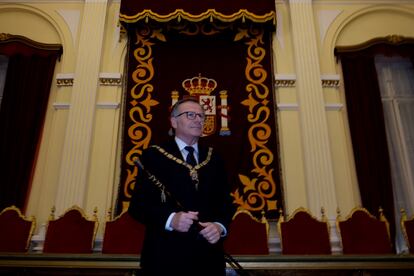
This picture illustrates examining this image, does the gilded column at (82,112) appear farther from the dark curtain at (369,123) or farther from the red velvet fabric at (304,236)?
the dark curtain at (369,123)

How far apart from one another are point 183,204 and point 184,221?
0.64 ft

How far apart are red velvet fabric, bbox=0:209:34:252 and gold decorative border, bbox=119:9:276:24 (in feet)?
8.66

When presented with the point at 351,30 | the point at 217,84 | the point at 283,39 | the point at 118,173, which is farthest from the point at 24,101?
the point at 351,30

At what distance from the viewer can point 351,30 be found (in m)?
5.53

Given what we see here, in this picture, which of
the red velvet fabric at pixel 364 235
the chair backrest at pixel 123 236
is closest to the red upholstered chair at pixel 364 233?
the red velvet fabric at pixel 364 235

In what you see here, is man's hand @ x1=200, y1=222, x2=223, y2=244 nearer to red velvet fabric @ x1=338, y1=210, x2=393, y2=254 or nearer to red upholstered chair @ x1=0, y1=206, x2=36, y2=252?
red velvet fabric @ x1=338, y1=210, x2=393, y2=254

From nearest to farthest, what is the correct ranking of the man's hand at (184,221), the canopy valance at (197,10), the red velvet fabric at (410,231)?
the man's hand at (184,221), the red velvet fabric at (410,231), the canopy valance at (197,10)

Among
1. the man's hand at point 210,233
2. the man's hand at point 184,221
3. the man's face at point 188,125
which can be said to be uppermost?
the man's face at point 188,125

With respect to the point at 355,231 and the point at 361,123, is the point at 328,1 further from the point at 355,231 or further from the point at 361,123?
the point at 355,231

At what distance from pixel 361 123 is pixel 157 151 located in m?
3.60

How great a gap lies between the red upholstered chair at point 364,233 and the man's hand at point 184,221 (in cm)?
275

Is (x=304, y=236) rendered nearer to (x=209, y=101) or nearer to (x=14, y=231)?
(x=209, y=101)

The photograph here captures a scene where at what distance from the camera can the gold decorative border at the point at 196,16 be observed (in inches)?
202

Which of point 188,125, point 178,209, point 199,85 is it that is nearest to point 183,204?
point 178,209
